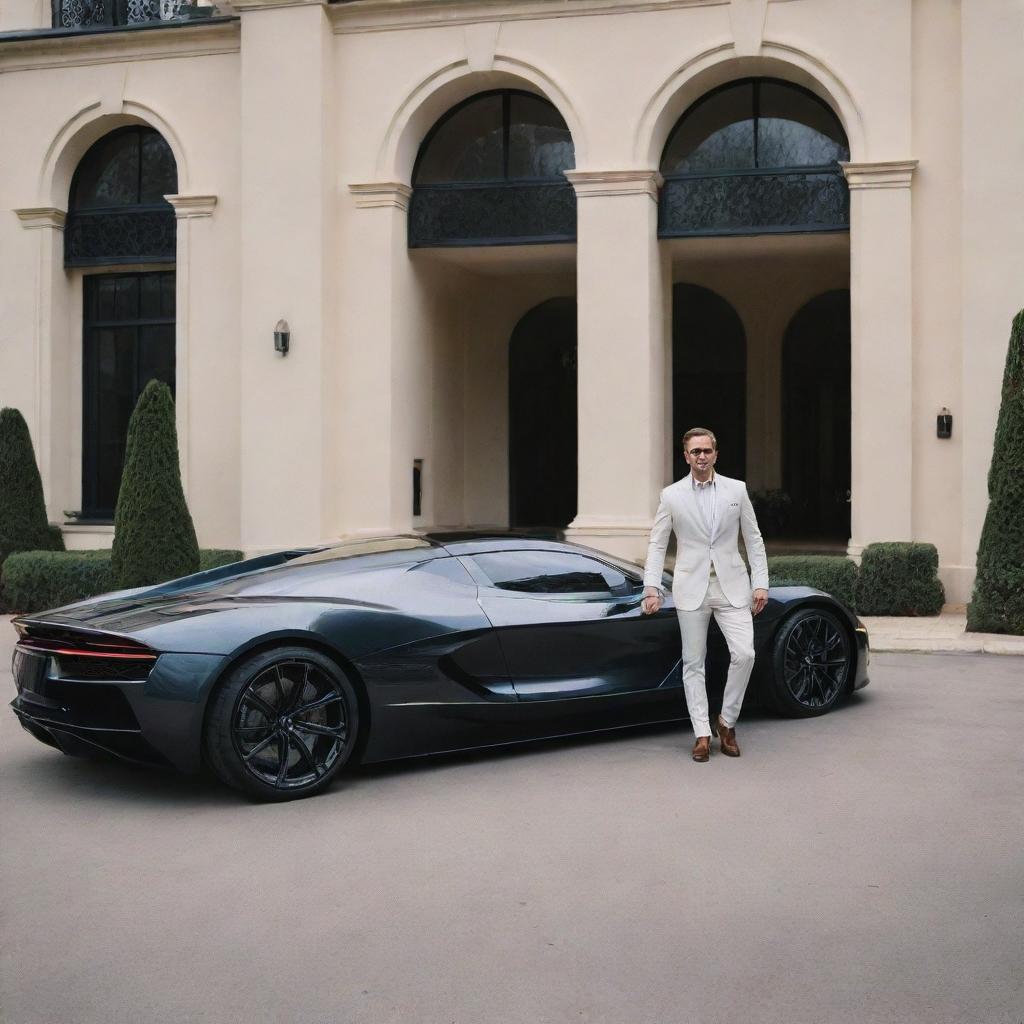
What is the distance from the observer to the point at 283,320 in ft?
52.5

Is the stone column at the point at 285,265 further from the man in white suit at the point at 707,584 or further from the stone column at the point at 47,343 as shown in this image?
the man in white suit at the point at 707,584

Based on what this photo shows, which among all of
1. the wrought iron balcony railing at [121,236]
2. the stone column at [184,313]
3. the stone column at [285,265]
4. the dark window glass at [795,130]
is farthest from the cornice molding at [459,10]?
the wrought iron balcony railing at [121,236]

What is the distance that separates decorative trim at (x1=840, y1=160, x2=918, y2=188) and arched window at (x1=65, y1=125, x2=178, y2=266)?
880 centimetres

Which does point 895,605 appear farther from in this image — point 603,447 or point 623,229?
point 623,229

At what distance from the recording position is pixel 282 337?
52.3 feet

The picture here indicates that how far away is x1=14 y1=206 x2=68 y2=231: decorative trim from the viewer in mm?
17875

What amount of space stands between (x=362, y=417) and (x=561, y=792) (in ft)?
35.0

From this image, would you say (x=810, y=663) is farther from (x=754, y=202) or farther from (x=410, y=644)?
(x=754, y=202)

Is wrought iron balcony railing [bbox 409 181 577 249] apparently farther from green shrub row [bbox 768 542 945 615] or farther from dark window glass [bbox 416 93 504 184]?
green shrub row [bbox 768 542 945 615]


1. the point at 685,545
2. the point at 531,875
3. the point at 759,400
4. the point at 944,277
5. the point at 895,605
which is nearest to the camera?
the point at 531,875

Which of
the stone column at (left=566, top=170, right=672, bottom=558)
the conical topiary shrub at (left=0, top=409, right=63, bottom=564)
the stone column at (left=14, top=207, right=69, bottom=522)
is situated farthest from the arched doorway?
the conical topiary shrub at (left=0, top=409, right=63, bottom=564)

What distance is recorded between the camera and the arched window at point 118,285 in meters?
17.9

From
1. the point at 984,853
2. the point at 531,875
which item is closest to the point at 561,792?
the point at 531,875

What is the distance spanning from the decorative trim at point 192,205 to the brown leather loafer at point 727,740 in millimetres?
12322
